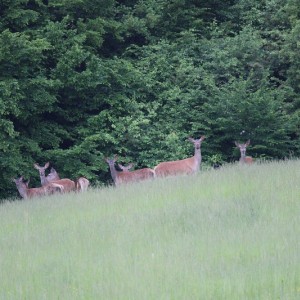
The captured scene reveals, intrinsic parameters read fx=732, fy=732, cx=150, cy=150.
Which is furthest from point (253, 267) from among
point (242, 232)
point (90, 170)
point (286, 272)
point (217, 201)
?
point (90, 170)

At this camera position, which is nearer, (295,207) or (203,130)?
(295,207)

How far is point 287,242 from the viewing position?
27.5 feet

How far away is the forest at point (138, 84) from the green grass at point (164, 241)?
589cm

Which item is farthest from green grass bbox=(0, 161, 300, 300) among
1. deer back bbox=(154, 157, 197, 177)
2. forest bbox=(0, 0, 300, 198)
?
forest bbox=(0, 0, 300, 198)

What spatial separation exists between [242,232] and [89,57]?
12.6m

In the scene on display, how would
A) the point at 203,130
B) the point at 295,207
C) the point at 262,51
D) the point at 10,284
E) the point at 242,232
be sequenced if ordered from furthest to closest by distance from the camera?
the point at 262,51, the point at 203,130, the point at 295,207, the point at 242,232, the point at 10,284

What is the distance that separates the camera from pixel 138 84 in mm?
21828

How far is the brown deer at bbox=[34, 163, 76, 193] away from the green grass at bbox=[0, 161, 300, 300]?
3123mm

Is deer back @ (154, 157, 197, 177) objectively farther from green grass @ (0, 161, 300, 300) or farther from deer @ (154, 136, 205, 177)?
green grass @ (0, 161, 300, 300)

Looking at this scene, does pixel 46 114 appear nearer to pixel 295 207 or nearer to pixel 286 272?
pixel 295 207

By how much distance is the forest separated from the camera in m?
19.2

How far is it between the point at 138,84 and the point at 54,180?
4.71 m

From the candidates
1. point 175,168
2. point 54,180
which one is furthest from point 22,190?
point 175,168

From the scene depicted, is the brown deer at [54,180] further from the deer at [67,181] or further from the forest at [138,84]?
the forest at [138,84]
